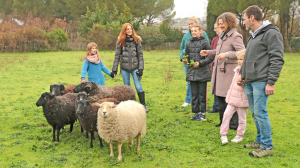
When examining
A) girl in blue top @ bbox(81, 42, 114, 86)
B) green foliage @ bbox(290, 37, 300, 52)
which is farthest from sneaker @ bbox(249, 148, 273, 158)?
green foliage @ bbox(290, 37, 300, 52)

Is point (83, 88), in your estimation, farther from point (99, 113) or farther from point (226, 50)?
point (226, 50)

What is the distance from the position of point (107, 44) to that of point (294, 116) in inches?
1415

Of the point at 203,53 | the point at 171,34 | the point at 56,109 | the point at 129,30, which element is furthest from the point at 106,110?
the point at 171,34

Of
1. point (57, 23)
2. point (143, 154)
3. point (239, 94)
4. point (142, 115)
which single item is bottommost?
point (143, 154)

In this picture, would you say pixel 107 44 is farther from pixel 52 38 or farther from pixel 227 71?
pixel 227 71

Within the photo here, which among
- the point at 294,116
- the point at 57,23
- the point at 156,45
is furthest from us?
the point at 57,23

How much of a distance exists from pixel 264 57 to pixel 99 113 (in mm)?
3183

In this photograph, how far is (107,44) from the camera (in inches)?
1610

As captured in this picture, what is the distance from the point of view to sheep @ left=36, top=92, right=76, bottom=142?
5.73 m

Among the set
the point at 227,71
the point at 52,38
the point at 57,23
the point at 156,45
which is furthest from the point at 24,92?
the point at 57,23

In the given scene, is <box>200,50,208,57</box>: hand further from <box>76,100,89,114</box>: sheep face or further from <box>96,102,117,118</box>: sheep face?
<box>76,100,89,114</box>: sheep face

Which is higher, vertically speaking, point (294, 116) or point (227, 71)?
point (227, 71)

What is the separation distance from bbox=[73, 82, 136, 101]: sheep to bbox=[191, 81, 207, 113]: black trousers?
69.7 inches

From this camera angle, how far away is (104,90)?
258 inches
